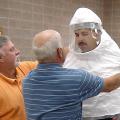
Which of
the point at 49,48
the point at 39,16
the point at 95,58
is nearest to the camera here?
the point at 49,48

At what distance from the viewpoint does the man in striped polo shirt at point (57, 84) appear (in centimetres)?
152

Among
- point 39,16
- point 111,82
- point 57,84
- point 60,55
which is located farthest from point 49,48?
point 39,16

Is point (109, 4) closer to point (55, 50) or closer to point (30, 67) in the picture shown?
point (30, 67)

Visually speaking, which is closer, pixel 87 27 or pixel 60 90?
pixel 60 90

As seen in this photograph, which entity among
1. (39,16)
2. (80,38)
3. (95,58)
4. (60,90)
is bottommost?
(60,90)

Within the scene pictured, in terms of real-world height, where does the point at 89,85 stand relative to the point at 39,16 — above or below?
below

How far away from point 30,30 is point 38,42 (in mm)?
2044

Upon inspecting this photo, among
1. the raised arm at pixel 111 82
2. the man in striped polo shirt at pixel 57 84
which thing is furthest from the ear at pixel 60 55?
the raised arm at pixel 111 82

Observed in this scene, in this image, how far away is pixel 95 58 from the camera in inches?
72.5

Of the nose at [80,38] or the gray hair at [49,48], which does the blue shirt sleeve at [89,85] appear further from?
the nose at [80,38]

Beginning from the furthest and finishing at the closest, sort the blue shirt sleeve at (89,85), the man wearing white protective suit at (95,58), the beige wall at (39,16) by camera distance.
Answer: the beige wall at (39,16), the man wearing white protective suit at (95,58), the blue shirt sleeve at (89,85)

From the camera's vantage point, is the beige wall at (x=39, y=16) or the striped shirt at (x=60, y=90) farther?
the beige wall at (x=39, y=16)

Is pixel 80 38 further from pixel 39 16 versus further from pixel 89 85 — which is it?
pixel 39 16

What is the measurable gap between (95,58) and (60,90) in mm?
395
